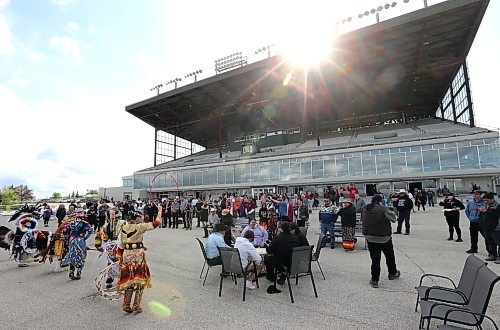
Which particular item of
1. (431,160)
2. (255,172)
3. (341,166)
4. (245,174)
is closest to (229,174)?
(245,174)

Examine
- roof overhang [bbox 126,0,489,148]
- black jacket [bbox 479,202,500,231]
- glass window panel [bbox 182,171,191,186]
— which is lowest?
black jacket [bbox 479,202,500,231]

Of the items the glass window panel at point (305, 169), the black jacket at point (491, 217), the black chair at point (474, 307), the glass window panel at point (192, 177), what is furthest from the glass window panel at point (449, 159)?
the glass window panel at point (192, 177)

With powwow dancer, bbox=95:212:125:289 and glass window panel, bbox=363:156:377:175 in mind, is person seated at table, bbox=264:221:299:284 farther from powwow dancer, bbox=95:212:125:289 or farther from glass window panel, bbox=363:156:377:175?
glass window panel, bbox=363:156:377:175

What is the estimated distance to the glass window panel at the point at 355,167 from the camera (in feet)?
104

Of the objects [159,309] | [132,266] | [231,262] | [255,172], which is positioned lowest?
[159,309]

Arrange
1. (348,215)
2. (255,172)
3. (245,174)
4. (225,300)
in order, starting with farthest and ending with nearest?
(245,174), (255,172), (348,215), (225,300)

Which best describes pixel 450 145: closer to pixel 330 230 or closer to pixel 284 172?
pixel 284 172

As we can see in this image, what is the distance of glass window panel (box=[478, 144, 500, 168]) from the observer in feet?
84.6

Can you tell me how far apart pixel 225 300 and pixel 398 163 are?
98.5ft

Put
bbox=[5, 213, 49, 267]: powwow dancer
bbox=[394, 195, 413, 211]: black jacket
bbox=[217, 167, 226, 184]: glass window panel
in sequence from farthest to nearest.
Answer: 1. bbox=[217, 167, 226, 184]: glass window panel
2. bbox=[394, 195, 413, 211]: black jacket
3. bbox=[5, 213, 49, 267]: powwow dancer

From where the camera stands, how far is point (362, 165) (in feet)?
104

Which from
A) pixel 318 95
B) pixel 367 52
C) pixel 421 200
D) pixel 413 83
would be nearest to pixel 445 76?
pixel 413 83

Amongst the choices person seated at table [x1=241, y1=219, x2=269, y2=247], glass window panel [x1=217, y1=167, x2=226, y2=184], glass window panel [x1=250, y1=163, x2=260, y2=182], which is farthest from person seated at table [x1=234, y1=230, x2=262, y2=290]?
glass window panel [x1=217, y1=167, x2=226, y2=184]

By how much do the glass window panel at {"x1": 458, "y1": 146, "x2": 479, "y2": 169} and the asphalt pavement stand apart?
80.3 ft
